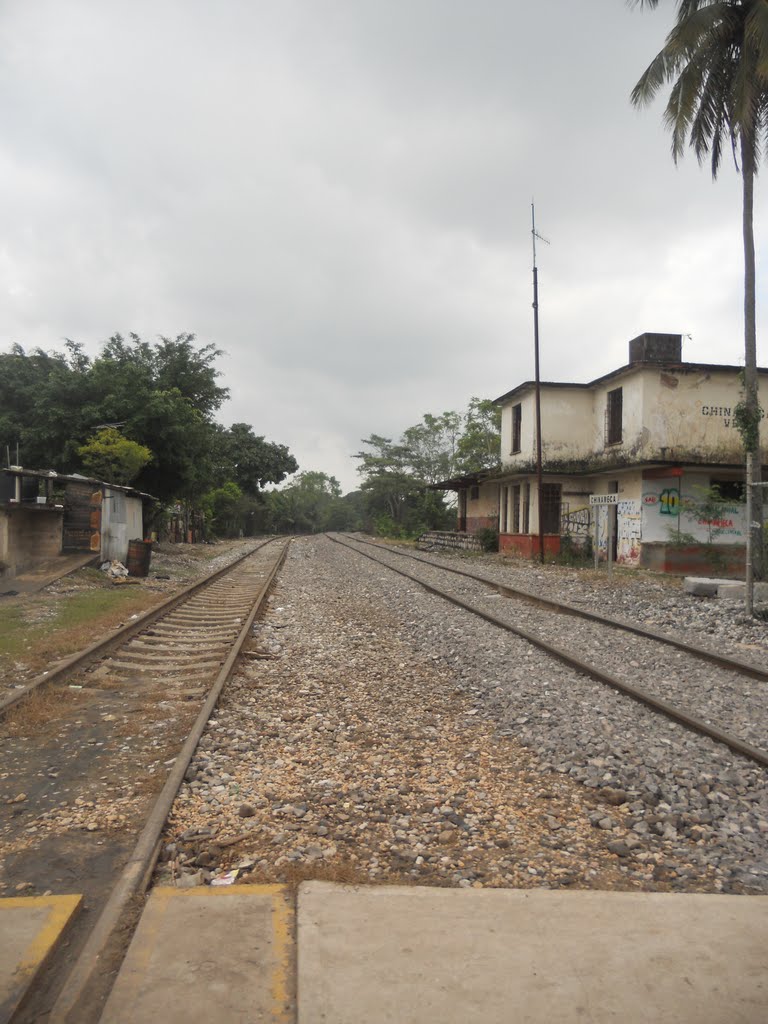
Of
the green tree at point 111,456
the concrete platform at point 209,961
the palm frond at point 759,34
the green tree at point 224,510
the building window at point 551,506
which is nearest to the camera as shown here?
the concrete platform at point 209,961

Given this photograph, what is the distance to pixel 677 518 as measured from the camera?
22844mm

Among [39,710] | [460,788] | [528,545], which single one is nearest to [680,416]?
[528,545]

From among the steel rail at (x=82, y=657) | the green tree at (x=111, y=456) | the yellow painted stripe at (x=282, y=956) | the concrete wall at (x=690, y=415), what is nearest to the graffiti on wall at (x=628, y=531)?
the concrete wall at (x=690, y=415)

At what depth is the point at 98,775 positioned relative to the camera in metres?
4.69

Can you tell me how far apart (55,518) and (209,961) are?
1640 cm

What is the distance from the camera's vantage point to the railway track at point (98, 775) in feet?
8.98

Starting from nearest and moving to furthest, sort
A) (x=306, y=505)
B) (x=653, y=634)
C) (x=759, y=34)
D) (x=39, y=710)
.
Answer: (x=39, y=710), (x=653, y=634), (x=759, y=34), (x=306, y=505)

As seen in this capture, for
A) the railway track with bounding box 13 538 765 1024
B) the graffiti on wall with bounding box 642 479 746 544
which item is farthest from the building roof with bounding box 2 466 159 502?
the graffiti on wall with bounding box 642 479 746 544

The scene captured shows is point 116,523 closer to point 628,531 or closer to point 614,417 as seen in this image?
point 628,531

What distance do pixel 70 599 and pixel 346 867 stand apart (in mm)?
11323

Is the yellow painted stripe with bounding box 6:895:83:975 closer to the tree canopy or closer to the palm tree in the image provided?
the palm tree

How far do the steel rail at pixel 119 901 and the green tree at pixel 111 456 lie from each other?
1752 cm

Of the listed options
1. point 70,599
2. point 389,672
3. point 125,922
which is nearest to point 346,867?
point 125,922

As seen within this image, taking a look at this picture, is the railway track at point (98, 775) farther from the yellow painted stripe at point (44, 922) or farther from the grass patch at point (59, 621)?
the grass patch at point (59, 621)
